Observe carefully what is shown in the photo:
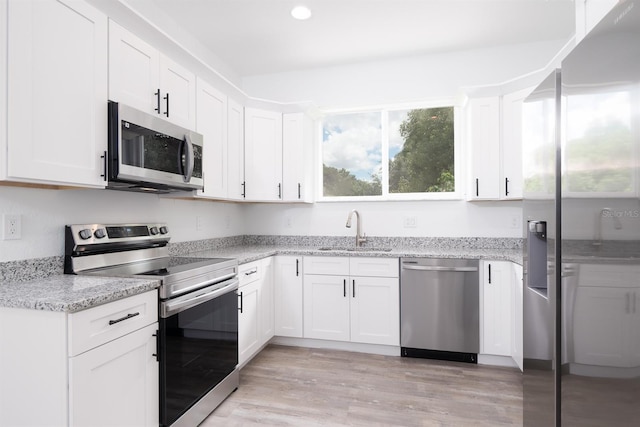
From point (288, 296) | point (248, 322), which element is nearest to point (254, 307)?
point (248, 322)

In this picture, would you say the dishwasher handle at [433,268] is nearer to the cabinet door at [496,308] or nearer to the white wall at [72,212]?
the cabinet door at [496,308]

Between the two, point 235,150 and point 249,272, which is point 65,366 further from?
point 235,150

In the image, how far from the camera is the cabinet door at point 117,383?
4.29ft

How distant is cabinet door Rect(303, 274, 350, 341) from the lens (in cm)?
314

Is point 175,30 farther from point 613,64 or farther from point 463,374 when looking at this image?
point 463,374

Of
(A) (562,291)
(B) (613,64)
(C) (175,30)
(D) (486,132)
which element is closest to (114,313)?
(A) (562,291)

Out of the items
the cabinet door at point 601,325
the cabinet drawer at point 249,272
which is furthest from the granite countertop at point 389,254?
the cabinet door at point 601,325

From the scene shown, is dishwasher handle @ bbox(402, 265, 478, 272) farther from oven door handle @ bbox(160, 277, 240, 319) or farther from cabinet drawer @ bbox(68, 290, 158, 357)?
cabinet drawer @ bbox(68, 290, 158, 357)

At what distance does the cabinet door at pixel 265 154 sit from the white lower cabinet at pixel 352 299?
2.73 feet

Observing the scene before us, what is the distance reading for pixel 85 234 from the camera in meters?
1.97

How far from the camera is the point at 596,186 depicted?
1001 millimetres

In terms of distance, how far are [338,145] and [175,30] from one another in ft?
6.22

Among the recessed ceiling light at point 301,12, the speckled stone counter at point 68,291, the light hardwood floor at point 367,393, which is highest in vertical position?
the recessed ceiling light at point 301,12

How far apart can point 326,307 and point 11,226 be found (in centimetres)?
230
